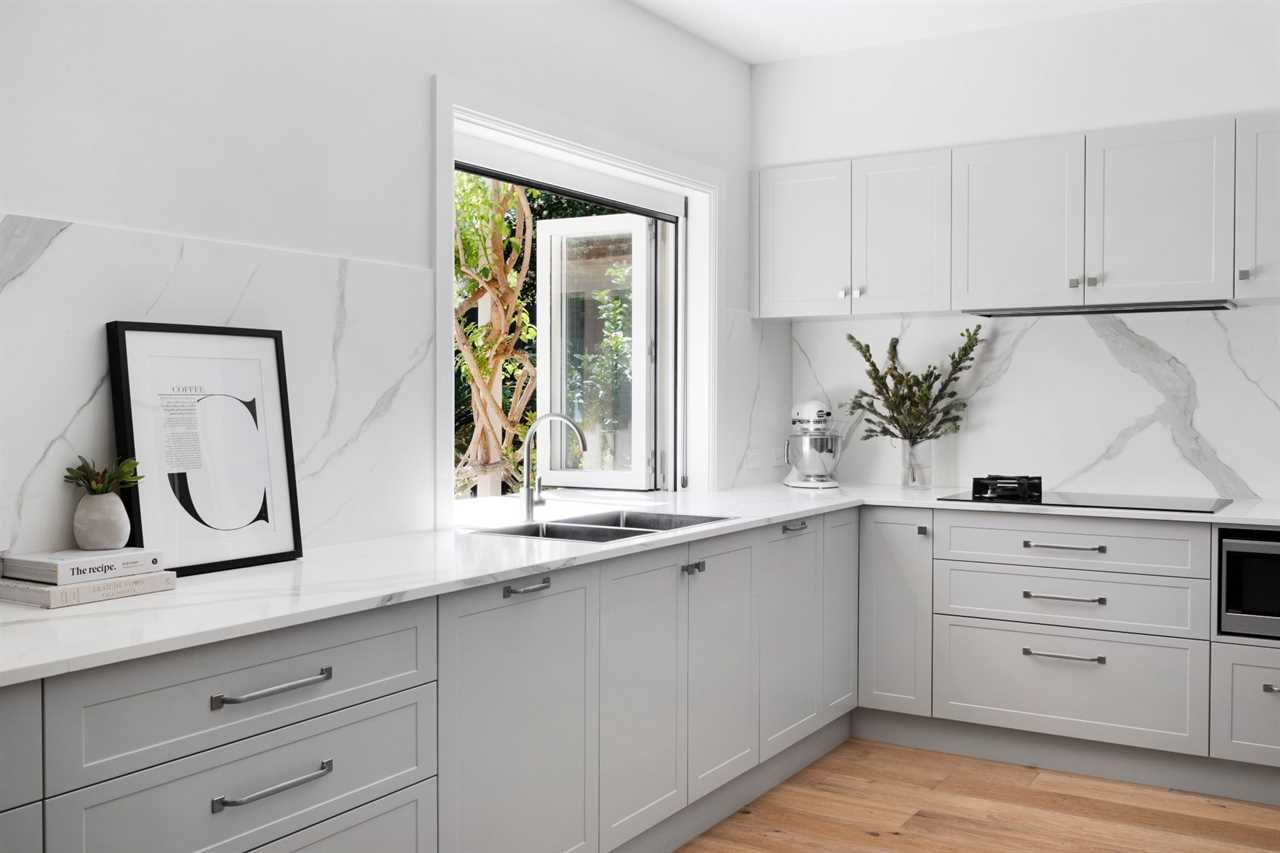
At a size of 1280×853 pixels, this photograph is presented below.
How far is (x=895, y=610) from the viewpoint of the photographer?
387cm

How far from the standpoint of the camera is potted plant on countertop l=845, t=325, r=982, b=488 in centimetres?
421

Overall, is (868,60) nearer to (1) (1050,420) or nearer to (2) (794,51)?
(2) (794,51)

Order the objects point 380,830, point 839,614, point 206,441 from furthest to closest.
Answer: point 839,614
point 206,441
point 380,830

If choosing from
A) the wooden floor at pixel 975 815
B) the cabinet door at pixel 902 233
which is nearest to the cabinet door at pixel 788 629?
the wooden floor at pixel 975 815

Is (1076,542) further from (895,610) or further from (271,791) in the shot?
(271,791)

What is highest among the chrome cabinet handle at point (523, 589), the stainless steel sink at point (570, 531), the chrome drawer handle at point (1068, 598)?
the stainless steel sink at point (570, 531)

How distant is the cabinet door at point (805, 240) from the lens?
13.8ft

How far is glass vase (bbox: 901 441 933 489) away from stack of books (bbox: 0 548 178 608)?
2999mm

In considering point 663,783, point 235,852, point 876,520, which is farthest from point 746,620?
point 235,852

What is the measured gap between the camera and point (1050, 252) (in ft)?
12.5

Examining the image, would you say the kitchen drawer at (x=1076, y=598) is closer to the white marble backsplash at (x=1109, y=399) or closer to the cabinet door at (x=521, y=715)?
the white marble backsplash at (x=1109, y=399)

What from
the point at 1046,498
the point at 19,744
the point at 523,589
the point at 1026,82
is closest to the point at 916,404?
the point at 1046,498

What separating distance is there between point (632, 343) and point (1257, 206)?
215 centimetres

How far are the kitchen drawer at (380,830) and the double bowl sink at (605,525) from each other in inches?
37.3
